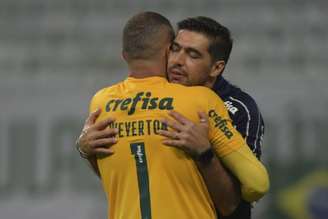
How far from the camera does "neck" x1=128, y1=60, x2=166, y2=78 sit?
297 cm

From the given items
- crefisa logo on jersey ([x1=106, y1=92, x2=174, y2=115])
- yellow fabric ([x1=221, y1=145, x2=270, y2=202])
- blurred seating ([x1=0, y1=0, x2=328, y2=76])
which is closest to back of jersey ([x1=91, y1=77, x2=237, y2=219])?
crefisa logo on jersey ([x1=106, y1=92, x2=174, y2=115])

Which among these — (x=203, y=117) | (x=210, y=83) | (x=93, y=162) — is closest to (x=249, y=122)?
(x=210, y=83)

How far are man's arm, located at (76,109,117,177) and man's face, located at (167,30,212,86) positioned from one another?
246mm

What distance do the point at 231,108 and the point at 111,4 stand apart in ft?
20.7

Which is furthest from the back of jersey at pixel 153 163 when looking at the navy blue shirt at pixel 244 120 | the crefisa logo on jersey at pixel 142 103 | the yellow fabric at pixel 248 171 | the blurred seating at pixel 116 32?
the blurred seating at pixel 116 32

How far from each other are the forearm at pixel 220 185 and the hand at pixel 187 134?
5 centimetres

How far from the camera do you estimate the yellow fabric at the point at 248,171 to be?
9.39ft

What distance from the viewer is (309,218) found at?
8.55 metres

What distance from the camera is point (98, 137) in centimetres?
298

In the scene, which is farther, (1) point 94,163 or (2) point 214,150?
(1) point 94,163

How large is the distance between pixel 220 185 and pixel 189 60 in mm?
408

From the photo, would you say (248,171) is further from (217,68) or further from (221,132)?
(217,68)

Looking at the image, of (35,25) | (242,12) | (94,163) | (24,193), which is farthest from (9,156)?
(94,163)

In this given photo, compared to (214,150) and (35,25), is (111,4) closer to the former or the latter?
(35,25)
